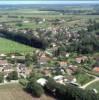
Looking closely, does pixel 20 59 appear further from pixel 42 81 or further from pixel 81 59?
pixel 42 81

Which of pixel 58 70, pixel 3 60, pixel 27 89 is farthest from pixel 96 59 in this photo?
pixel 27 89

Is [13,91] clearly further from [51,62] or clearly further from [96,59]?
[96,59]

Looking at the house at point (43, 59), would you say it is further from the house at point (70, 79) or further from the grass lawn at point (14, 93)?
the grass lawn at point (14, 93)

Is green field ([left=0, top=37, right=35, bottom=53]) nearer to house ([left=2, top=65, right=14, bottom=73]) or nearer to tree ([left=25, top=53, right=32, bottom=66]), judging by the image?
tree ([left=25, top=53, right=32, bottom=66])

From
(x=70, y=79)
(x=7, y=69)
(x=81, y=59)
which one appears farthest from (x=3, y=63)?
(x=70, y=79)

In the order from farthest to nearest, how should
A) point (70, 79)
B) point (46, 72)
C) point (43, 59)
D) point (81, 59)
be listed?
1. point (43, 59)
2. point (81, 59)
3. point (46, 72)
4. point (70, 79)

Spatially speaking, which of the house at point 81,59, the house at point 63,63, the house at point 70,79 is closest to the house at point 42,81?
the house at point 70,79

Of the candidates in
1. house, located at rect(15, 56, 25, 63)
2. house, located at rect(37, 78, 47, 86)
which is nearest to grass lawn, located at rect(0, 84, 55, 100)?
house, located at rect(37, 78, 47, 86)
